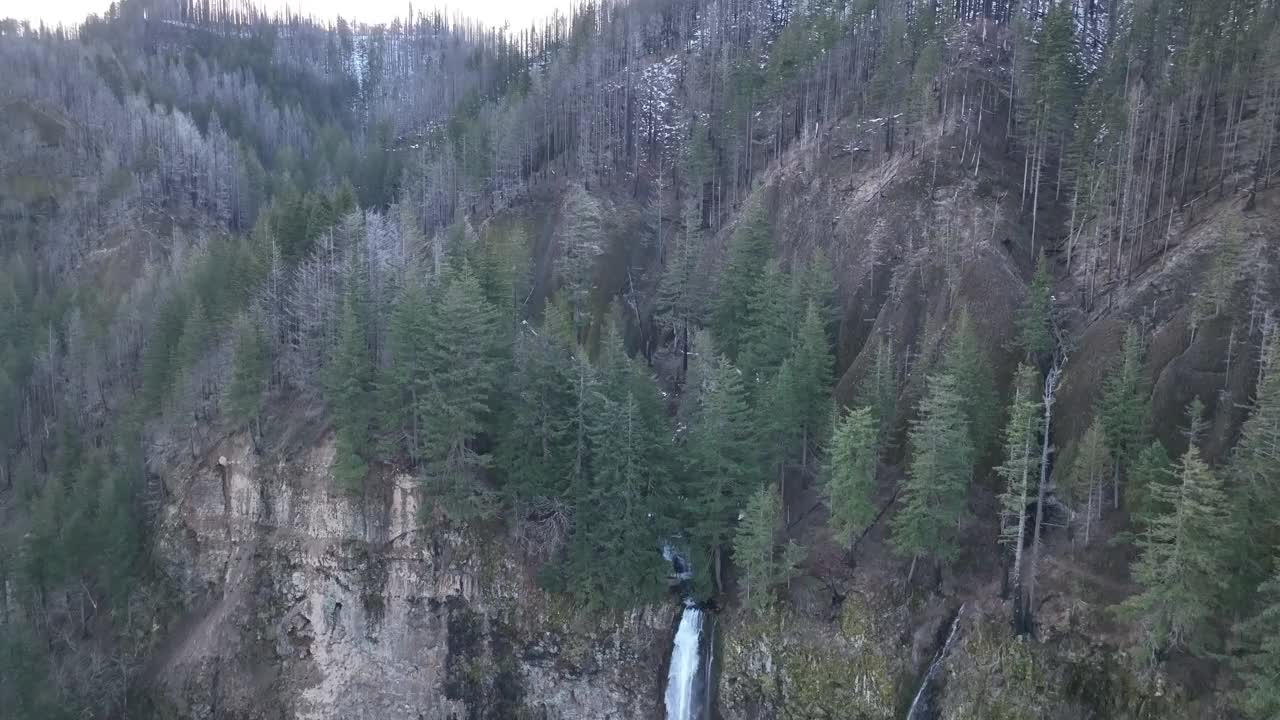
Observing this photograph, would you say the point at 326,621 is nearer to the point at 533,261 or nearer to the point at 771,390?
the point at 771,390

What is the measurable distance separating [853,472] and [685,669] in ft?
45.4

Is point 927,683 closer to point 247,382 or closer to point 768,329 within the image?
point 768,329

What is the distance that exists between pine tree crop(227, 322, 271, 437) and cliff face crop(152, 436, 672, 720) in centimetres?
526

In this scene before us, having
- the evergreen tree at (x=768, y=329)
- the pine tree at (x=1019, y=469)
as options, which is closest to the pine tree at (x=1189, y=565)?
the pine tree at (x=1019, y=469)

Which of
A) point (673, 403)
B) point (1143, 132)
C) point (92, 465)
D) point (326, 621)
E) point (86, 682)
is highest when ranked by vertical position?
point (1143, 132)

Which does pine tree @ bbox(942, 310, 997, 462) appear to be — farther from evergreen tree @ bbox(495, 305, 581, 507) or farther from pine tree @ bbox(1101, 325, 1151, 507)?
evergreen tree @ bbox(495, 305, 581, 507)

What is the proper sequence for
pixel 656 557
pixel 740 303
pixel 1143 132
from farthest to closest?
pixel 740 303 < pixel 1143 132 < pixel 656 557

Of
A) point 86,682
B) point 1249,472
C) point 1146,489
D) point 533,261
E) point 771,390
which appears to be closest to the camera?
point 1249,472

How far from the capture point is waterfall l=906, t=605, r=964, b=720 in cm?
3891

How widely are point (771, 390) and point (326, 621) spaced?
28.4 metres

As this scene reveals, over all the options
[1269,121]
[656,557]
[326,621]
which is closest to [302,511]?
[326,621]

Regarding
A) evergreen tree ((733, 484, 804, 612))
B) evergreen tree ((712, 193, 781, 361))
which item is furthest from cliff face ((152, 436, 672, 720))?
evergreen tree ((712, 193, 781, 361))

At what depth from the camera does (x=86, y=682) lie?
172 ft

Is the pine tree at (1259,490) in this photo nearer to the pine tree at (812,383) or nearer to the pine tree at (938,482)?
the pine tree at (938,482)
